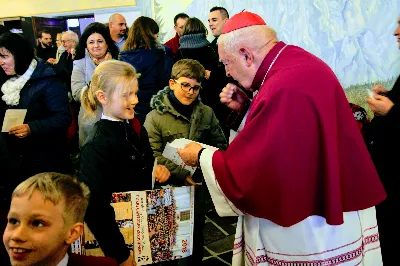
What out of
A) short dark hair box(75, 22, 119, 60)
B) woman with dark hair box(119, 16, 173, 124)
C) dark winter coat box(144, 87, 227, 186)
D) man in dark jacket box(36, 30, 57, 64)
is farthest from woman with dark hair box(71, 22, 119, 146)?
man in dark jacket box(36, 30, 57, 64)

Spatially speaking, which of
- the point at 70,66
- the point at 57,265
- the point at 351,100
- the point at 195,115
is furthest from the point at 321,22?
the point at 57,265

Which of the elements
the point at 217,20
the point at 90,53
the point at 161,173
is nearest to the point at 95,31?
the point at 90,53

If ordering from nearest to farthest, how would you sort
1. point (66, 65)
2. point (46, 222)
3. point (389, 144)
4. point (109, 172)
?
1. point (46, 222)
2. point (109, 172)
3. point (389, 144)
4. point (66, 65)

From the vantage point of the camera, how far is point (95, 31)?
4059 millimetres

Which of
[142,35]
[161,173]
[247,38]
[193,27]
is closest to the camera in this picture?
[247,38]

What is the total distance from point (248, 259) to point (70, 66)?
4.43m

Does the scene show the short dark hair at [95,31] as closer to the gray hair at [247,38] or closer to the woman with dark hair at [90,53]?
the woman with dark hair at [90,53]

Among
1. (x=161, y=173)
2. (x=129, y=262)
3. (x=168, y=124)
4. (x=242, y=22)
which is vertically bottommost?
(x=129, y=262)

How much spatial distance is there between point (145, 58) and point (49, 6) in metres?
6.30

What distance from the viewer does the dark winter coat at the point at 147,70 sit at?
13.2ft

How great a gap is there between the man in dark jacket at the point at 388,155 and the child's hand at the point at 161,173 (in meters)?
1.40

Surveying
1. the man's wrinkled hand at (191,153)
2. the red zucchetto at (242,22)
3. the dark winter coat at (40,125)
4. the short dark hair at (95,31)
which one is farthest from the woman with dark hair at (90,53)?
the red zucchetto at (242,22)

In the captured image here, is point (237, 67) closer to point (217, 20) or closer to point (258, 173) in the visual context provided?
point (258, 173)

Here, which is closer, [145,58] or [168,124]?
[168,124]
